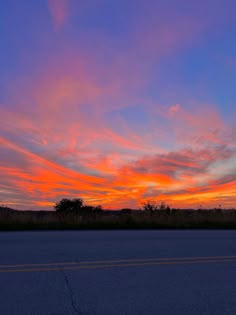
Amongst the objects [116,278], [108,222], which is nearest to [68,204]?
[108,222]

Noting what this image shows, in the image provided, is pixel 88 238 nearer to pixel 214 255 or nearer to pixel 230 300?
pixel 214 255

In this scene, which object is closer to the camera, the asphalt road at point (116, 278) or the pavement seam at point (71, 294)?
the pavement seam at point (71, 294)

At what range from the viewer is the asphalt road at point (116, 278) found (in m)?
5.56

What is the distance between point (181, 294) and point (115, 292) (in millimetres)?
1079

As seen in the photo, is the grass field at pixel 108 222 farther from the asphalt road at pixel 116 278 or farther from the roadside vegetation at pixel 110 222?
the asphalt road at pixel 116 278

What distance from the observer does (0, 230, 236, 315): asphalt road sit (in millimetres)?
5559

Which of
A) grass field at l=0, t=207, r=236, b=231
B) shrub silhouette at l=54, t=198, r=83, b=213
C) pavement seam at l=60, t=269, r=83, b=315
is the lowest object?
pavement seam at l=60, t=269, r=83, b=315

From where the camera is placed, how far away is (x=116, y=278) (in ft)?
23.8

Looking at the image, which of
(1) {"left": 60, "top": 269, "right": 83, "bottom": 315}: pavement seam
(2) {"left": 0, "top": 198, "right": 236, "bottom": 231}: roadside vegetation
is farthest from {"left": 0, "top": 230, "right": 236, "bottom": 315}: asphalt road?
(2) {"left": 0, "top": 198, "right": 236, "bottom": 231}: roadside vegetation

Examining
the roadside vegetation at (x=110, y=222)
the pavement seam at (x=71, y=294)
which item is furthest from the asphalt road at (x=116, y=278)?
the roadside vegetation at (x=110, y=222)

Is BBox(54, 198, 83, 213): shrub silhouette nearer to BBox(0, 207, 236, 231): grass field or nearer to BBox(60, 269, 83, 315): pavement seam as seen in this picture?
BBox(0, 207, 236, 231): grass field

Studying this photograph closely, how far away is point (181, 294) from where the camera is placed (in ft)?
20.4

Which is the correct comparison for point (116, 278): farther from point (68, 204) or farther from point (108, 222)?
point (68, 204)

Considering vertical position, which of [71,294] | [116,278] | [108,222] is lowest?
[71,294]
